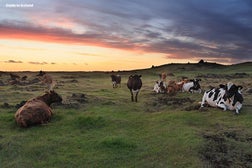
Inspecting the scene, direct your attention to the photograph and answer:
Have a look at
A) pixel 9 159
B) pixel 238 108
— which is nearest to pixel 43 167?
pixel 9 159

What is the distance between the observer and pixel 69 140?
12.8 metres

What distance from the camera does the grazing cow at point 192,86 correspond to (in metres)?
26.4

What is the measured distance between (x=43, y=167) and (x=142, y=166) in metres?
3.00

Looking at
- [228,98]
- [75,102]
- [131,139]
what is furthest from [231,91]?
[75,102]

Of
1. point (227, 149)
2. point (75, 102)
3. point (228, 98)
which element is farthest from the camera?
point (75, 102)

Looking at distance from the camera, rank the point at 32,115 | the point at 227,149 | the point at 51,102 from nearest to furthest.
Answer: the point at 227,149 < the point at 32,115 < the point at 51,102

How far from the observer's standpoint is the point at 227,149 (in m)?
11.3

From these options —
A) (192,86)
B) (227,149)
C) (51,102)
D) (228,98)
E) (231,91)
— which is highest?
(231,91)

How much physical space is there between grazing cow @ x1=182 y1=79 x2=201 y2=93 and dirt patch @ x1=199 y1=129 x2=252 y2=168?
1329cm

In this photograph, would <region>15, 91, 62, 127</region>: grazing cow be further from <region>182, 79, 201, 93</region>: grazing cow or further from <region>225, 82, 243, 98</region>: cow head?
<region>182, 79, 201, 93</region>: grazing cow

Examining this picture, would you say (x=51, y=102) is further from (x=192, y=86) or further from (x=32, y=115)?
(x=192, y=86)

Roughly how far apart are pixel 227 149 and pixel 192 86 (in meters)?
15.5

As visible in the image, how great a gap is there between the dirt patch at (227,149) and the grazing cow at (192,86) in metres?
13.3

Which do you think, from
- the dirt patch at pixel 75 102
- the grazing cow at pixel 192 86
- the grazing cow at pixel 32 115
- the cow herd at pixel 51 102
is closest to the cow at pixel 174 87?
the grazing cow at pixel 192 86
